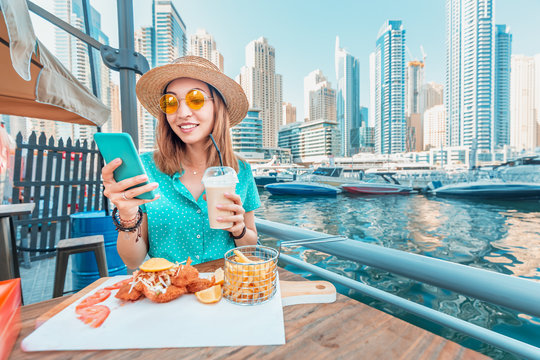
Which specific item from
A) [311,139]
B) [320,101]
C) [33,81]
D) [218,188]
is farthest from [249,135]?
[218,188]

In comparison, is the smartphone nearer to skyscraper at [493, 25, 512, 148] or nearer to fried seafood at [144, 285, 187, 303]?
fried seafood at [144, 285, 187, 303]

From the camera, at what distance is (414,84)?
317ft

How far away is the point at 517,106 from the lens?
55.2 metres

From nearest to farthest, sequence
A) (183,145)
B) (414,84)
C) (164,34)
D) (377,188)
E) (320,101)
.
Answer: (183,145), (164,34), (377,188), (414,84), (320,101)

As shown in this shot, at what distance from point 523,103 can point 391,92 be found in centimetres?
2937

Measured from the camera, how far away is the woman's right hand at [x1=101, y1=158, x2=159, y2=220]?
845 mm

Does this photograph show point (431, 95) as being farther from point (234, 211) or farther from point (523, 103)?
point (234, 211)

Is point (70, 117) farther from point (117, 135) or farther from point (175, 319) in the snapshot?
point (175, 319)

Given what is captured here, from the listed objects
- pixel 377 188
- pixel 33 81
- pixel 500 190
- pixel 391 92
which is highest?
pixel 391 92

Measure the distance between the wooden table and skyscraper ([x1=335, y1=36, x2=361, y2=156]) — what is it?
108m

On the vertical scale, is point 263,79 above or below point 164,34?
above

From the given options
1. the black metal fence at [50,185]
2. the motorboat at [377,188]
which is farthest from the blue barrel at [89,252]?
the motorboat at [377,188]

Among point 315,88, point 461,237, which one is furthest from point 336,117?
point 461,237

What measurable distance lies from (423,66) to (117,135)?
388 ft
